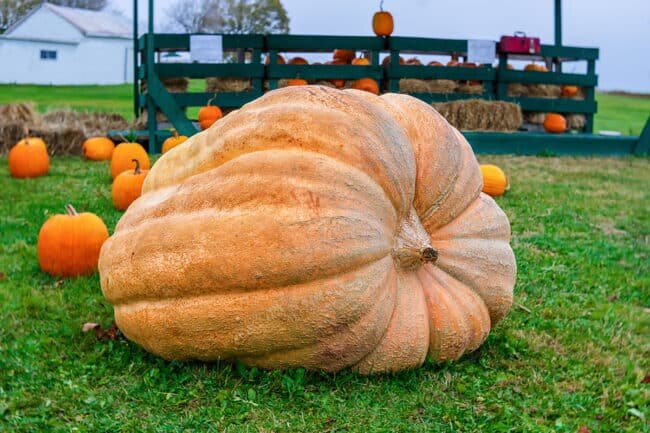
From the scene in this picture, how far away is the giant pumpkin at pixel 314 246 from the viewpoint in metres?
2.68

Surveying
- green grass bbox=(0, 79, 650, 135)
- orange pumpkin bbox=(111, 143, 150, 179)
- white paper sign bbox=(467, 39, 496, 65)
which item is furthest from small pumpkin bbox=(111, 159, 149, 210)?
green grass bbox=(0, 79, 650, 135)

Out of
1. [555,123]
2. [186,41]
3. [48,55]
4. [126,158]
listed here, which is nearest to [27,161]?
[126,158]

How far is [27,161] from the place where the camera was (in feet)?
27.2

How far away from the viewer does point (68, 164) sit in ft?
31.1

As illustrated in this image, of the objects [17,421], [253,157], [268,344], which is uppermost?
[253,157]

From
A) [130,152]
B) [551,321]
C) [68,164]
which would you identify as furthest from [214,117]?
[551,321]

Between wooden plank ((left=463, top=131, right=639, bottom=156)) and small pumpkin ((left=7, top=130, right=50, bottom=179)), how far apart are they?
5960mm

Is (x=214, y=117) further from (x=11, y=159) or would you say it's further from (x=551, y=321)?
(x=551, y=321)

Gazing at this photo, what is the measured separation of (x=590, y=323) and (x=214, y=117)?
7417 mm

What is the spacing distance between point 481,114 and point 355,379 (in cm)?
947

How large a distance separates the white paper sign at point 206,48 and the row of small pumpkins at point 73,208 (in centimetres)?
172

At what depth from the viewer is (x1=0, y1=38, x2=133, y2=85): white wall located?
49.8 metres

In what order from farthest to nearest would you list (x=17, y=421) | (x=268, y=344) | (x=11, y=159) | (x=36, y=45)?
1. (x=36, y=45)
2. (x=11, y=159)
3. (x=268, y=344)
4. (x=17, y=421)

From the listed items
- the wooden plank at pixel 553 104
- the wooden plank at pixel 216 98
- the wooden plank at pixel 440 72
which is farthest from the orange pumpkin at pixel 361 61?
the wooden plank at pixel 553 104
